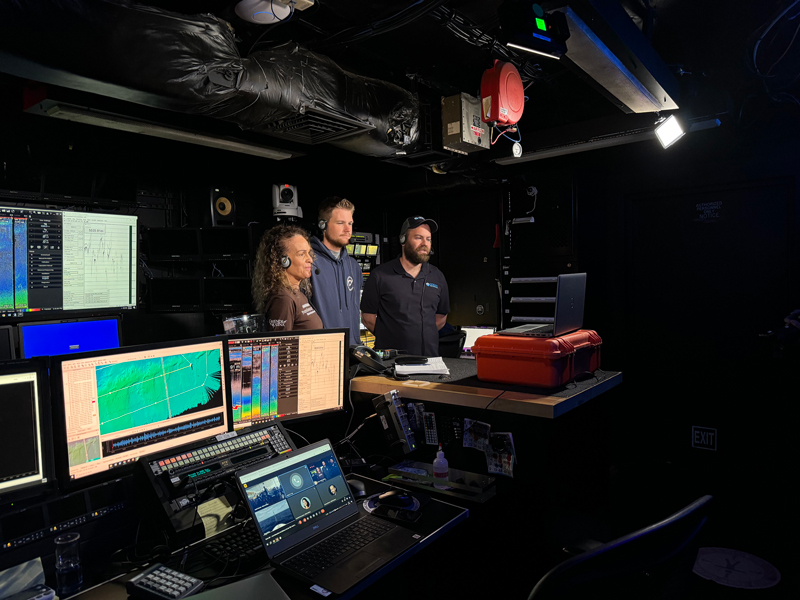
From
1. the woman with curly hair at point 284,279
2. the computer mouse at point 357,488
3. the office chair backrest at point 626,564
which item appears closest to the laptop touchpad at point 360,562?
the computer mouse at point 357,488

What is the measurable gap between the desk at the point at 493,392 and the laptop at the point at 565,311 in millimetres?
212

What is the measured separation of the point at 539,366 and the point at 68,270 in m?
3.31

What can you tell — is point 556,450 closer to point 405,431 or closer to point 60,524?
point 405,431

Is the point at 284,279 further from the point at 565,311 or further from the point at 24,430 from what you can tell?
the point at 24,430

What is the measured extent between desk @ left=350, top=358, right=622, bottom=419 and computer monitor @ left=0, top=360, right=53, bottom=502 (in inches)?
45.7

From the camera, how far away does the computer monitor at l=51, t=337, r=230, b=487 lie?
1216 mm

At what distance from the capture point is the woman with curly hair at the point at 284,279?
2.79 m

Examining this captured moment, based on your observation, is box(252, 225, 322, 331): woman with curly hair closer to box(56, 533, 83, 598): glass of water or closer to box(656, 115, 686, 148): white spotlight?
box(56, 533, 83, 598): glass of water

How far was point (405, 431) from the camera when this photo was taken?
6.25 feet

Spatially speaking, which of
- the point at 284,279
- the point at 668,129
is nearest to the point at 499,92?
the point at 668,129

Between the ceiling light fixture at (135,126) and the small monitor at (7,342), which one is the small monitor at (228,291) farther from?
the small monitor at (7,342)

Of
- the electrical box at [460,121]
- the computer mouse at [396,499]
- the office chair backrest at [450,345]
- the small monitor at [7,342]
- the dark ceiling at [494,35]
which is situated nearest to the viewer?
the computer mouse at [396,499]

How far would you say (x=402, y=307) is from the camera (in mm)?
3537

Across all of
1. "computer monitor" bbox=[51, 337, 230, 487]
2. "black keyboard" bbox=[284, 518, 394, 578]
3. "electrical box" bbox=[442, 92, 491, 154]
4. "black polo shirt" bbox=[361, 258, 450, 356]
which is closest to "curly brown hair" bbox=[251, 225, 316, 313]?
"black polo shirt" bbox=[361, 258, 450, 356]
